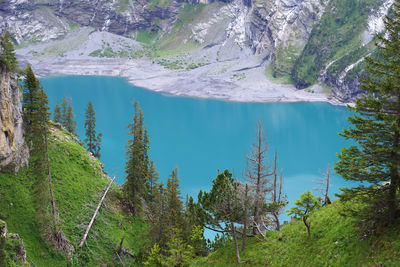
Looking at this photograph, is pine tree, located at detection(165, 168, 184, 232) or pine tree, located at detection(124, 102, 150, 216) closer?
pine tree, located at detection(165, 168, 184, 232)

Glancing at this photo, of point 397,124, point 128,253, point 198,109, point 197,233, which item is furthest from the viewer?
point 198,109

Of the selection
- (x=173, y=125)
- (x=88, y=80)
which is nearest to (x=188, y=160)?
(x=173, y=125)

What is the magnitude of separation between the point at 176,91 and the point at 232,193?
148568 mm

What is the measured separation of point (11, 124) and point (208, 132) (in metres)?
80.1

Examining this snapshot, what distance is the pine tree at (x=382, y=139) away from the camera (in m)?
13.6

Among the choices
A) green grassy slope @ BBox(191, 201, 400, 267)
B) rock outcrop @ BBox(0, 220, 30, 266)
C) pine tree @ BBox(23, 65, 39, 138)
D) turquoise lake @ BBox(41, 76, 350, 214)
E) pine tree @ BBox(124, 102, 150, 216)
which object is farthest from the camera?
turquoise lake @ BBox(41, 76, 350, 214)

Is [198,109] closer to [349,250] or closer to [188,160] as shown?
[188,160]

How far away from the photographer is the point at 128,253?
3033cm

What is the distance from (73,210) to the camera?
29391mm

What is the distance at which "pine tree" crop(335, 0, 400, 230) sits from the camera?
44.6 feet

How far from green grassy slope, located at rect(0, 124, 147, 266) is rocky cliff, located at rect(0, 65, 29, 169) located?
126cm

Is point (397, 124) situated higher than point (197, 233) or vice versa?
point (397, 124)

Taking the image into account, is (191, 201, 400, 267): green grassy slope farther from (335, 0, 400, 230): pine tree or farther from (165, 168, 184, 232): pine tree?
(165, 168, 184, 232): pine tree

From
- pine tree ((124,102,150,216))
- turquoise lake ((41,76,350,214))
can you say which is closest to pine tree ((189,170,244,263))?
pine tree ((124,102,150,216))
